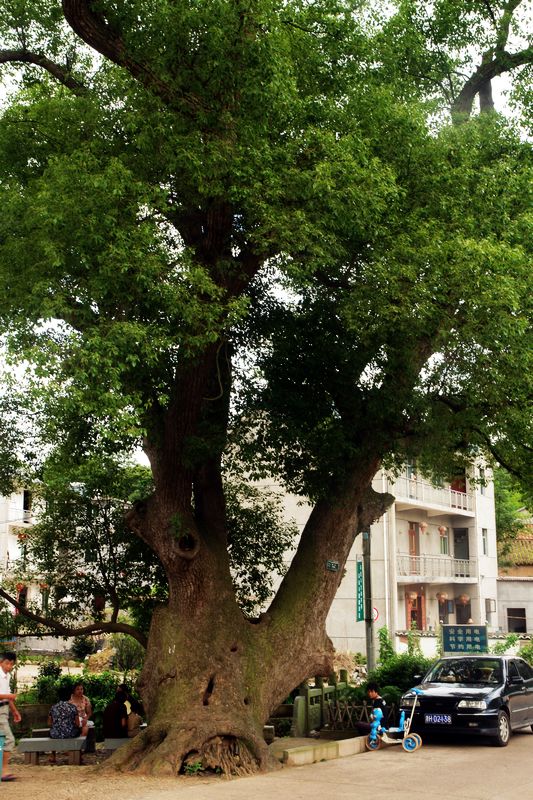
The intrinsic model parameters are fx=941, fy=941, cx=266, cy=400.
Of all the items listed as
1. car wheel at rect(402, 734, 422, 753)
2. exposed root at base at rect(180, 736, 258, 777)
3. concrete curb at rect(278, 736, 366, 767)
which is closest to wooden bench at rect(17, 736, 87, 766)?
exposed root at base at rect(180, 736, 258, 777)

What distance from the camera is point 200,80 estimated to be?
1320cm

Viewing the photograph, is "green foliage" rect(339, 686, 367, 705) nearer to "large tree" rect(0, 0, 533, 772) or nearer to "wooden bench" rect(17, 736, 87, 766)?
"large tree" rect(0, 0, 533, 772)

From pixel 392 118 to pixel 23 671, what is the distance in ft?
111

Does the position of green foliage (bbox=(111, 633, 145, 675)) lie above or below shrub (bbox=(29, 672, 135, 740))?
above

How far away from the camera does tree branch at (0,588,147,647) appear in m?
18.1

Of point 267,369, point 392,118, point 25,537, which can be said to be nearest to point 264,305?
point 267,369

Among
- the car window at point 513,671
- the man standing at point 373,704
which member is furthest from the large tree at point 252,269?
the car window at point 513,671

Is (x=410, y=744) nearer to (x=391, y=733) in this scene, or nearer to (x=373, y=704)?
(x=391, y=733)

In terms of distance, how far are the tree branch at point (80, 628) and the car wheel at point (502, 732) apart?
21.8 feet

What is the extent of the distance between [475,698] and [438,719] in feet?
2.45

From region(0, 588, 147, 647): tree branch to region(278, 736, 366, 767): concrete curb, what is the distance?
409 centimetres

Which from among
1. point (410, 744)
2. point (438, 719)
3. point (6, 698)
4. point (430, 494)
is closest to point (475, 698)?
point (438, 719)

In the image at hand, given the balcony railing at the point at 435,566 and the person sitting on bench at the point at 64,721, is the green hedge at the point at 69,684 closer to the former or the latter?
the person sitting on bench at the point at 64,721

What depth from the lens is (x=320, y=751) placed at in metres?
15.2
